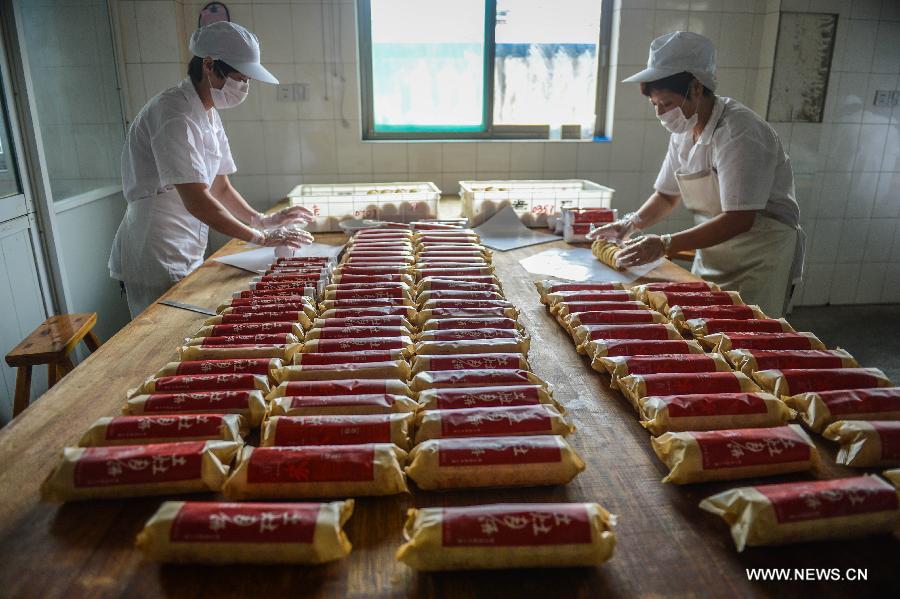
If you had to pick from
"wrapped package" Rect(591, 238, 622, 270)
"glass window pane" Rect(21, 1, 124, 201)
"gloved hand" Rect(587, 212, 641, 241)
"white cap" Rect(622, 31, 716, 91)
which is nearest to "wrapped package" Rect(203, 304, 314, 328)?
"wrapped package" Rect(591, 238, 622, 270)

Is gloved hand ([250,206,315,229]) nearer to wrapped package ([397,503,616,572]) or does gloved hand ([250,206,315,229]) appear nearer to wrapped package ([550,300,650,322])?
wrapped package ([550,300,650,322])

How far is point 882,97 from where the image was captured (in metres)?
4.25

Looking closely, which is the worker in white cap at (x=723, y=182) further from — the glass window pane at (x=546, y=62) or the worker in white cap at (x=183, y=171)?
the glass window pane at (x=546, y=62)

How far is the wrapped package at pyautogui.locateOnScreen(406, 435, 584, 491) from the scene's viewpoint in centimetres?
96

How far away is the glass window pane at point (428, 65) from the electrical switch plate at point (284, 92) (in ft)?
1.83

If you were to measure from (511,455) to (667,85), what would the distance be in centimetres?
176

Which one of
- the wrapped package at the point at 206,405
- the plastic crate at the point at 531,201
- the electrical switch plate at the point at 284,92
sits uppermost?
the electrical switch plate at the point at 284,92

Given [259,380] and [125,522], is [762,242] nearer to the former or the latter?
[259,380]

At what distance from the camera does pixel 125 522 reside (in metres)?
0.91

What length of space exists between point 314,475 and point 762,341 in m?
1.12

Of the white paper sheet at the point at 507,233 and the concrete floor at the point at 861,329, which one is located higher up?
the white paper sheet at the point at 507,233

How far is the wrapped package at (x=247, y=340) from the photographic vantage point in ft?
4.74

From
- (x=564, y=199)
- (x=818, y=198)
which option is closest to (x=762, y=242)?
(x=564, y=199)

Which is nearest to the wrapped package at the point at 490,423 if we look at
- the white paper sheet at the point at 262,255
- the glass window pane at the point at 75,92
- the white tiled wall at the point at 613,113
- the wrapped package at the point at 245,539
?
the wrapped package at the point at 245,539
